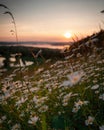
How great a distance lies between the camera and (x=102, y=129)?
1.65m

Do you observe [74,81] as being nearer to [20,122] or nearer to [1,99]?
[20,122]

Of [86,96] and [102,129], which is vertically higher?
[102,129]

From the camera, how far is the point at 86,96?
3.54 meters

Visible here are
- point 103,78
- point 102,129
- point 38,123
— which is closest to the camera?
point 102,129

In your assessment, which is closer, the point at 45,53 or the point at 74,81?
the point at 74,81

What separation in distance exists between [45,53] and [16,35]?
18045 millimetres

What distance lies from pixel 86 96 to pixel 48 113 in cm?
63

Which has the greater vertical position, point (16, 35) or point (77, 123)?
point (16, 35)

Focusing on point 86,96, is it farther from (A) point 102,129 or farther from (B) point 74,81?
(B) point 74,81

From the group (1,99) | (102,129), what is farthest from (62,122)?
(1,99)

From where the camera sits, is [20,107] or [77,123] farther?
[20,107]

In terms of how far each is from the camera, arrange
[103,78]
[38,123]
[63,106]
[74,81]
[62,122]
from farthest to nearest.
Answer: [103,78], [63,106], [38,123], [62,122], [74,81]

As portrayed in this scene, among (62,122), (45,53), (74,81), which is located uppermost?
(74,81)

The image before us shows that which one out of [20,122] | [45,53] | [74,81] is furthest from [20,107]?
[45,53]
